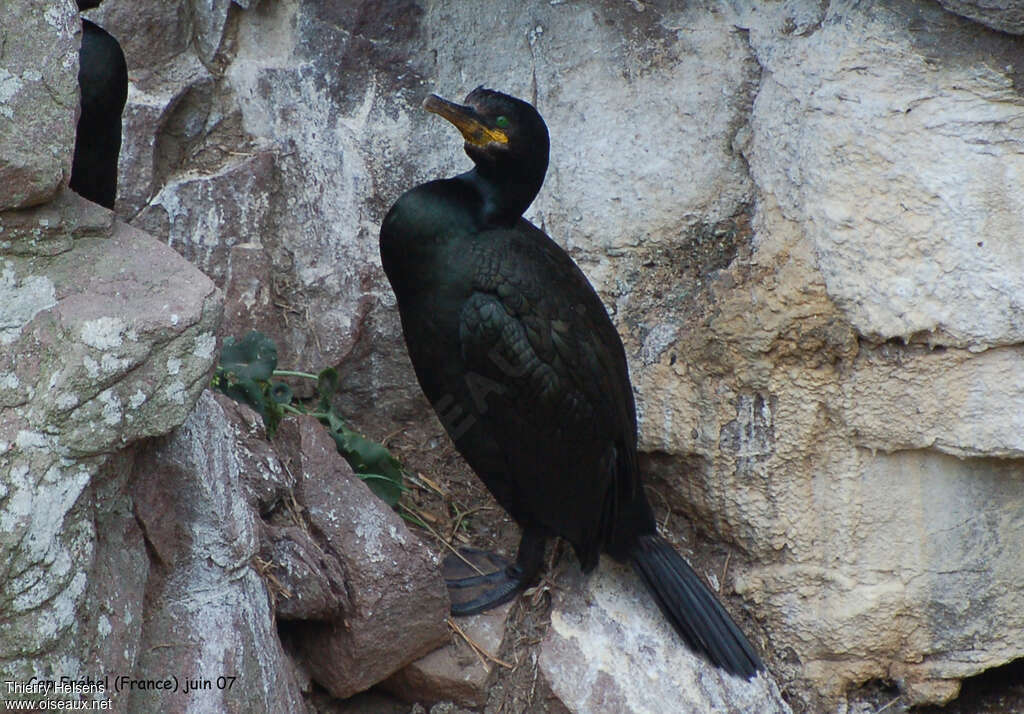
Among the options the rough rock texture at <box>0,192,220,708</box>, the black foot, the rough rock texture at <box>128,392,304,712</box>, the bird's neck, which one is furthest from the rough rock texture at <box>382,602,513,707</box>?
the bird's neck

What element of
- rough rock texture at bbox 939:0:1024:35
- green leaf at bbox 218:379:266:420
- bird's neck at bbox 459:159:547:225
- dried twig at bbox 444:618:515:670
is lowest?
dried twig at bbox 444:618:515:670

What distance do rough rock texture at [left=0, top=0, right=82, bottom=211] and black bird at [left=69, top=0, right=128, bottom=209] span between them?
591mm

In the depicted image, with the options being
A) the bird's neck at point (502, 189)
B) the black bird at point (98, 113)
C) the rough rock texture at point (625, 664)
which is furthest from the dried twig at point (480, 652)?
the black bird at point (98, 113)

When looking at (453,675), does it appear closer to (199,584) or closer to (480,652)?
(480,652)

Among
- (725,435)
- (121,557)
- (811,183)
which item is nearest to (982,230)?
(811,183)

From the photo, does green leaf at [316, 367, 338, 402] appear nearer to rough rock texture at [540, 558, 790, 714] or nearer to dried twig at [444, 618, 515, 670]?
dried twig at [444, 618, 515, 670]

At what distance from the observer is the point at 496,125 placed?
2.88 m

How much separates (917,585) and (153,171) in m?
2.43

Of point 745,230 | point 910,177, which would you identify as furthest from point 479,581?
point 910,177

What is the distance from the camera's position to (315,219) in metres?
3.60

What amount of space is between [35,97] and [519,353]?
4.17 ft

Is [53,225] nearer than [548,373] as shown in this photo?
Yes

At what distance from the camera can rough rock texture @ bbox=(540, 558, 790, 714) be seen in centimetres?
308

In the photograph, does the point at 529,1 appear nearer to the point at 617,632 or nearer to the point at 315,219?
the point at 315,219
